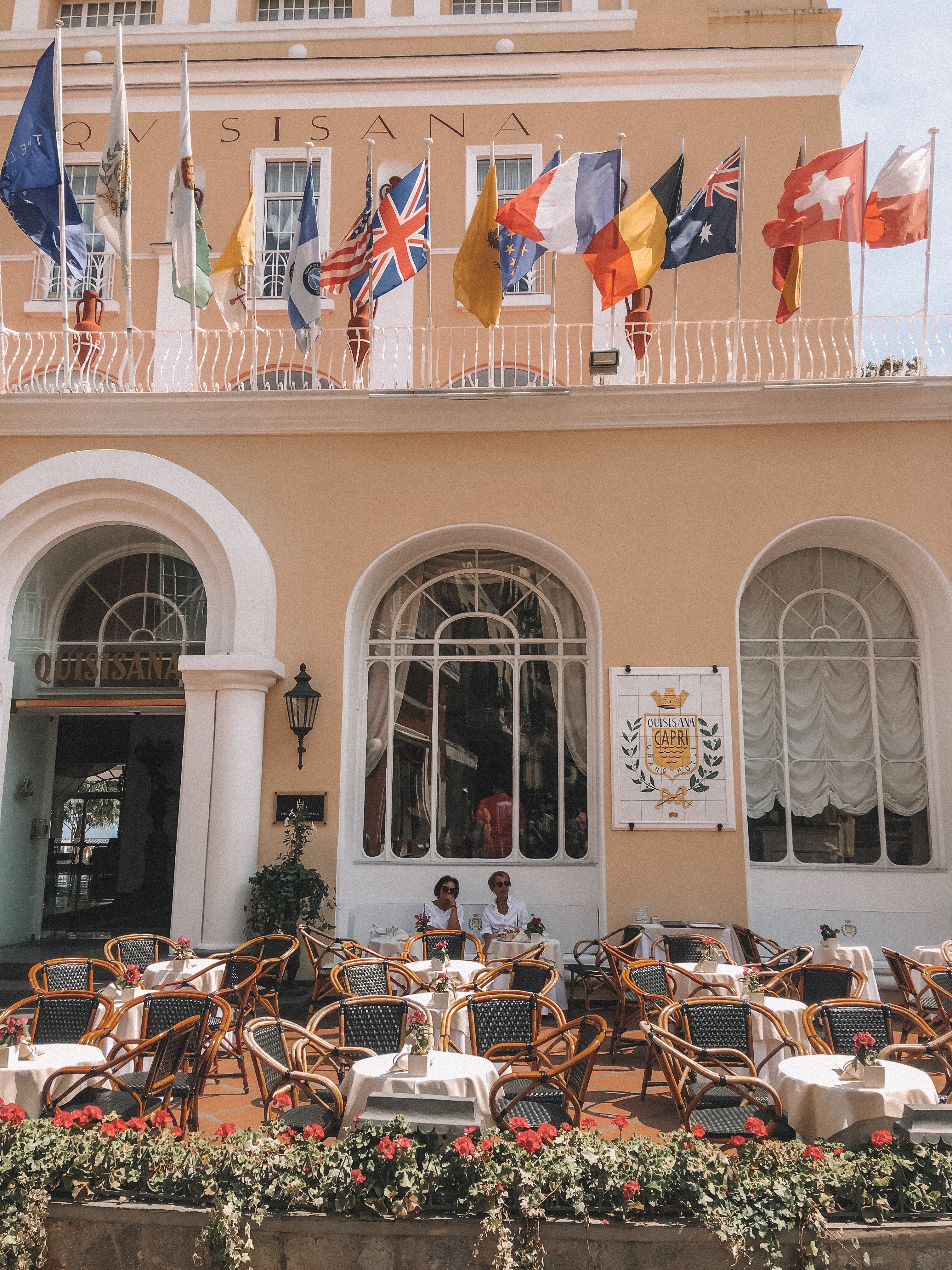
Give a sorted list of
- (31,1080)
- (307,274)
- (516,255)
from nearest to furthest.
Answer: (31,1080) → (516,255) → (307,274)

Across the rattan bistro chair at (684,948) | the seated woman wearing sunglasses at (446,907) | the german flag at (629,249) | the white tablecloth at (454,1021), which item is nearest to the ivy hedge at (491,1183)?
the white tablecloth at (454,1021)

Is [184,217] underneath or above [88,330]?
above

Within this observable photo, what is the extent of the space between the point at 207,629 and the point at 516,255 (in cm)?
519

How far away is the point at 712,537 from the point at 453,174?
24.9 feet

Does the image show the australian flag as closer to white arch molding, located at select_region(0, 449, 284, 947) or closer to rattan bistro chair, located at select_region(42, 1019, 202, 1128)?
white arch molding, located at select_region(0, 449, 284, 947)

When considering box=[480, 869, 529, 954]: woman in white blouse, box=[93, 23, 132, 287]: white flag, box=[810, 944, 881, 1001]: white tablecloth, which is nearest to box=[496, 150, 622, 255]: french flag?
box=[93, 23, 132, 287]: white flag

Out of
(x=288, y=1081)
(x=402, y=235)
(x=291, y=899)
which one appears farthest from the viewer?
(x=402, y=235)

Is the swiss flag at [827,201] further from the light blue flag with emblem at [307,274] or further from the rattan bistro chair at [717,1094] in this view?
the rattan bistro chair at [717,1094]

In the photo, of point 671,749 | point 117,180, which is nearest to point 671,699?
point 671,749

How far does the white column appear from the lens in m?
9.67

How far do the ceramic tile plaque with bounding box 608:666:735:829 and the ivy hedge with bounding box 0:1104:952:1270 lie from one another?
5.24 metres

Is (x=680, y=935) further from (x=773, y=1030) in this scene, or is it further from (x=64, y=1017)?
(x=64, y=1017)

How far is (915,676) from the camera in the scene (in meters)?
10.6

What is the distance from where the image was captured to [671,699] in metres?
9.95
